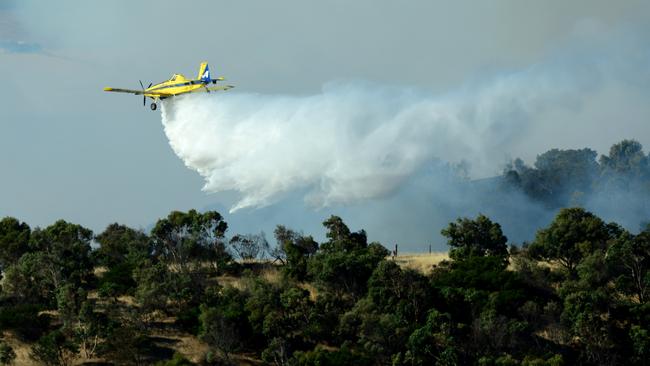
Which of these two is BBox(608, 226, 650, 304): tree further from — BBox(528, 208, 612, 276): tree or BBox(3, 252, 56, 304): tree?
BBox(3, 252, 56, 304): tree

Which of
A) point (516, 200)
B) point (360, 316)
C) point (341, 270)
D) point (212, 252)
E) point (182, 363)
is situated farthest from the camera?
point (516, 200)

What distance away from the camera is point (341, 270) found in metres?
87.9

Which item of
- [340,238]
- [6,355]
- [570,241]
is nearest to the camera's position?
[6,355]

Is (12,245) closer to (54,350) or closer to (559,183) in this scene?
(54,350)

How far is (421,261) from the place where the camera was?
329ft

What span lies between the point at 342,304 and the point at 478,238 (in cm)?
1829

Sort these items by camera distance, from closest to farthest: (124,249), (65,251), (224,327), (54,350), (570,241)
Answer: (54,350)
(224,327)
(570,241)
(65,251)
(124,249)

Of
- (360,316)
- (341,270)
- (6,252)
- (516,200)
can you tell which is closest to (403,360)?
(360,316)

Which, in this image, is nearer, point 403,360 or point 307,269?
point 403,360

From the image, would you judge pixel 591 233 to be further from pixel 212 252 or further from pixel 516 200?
pixel 516 200

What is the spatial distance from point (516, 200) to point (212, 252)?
110 metres

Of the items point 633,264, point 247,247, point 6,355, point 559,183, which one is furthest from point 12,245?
point 559,183

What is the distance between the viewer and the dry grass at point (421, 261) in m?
96.7

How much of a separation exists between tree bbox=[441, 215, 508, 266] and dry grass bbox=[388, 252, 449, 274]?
2.23 m
